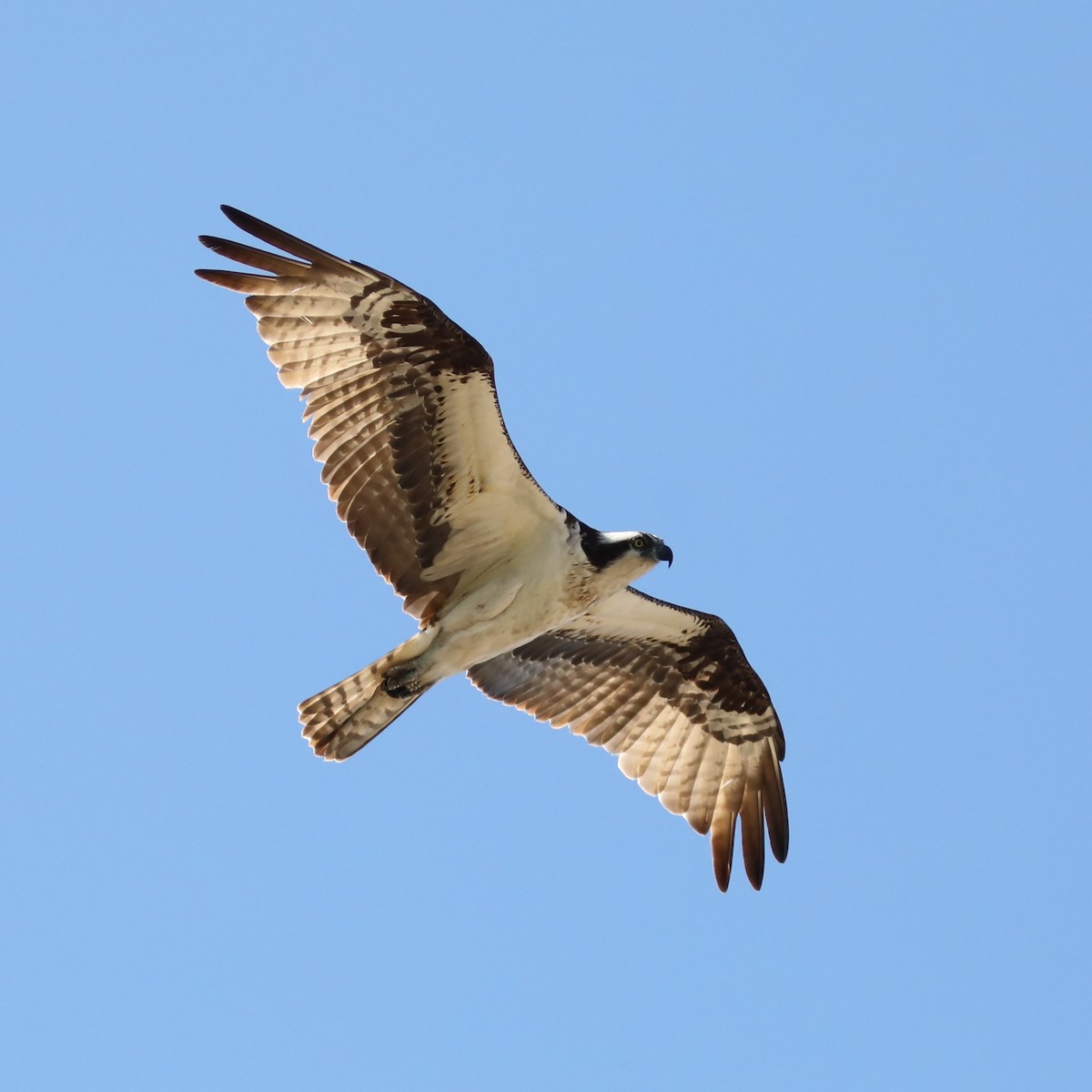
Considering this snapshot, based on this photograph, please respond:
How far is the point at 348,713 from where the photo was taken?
37.2 ft

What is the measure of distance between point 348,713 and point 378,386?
2184 mm

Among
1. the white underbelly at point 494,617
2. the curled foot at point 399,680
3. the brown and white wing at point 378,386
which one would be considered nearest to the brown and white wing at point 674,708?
the white underbelly at point 494,617

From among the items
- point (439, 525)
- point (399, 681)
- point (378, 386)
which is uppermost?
point (378, 386)

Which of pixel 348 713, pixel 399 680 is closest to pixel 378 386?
pixel 399 680

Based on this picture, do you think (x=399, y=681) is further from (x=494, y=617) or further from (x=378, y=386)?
(x=378, y=386)

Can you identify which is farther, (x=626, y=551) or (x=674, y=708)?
(x=674, y=708)

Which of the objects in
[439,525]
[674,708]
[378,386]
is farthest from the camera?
[674,708]

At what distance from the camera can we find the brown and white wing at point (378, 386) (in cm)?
1054

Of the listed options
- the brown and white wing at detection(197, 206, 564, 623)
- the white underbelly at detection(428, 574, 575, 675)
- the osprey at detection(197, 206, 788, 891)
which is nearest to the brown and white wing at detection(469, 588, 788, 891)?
the osprey at detection(197, 206, 788, 891)

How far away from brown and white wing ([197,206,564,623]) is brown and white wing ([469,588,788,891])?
2.18m

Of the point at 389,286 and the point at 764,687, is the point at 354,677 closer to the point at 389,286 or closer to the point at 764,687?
the point at 389,286

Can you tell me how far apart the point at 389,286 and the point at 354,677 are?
8.37 ft

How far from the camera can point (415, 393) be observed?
421 inches

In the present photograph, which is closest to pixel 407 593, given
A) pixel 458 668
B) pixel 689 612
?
pixel 458 668
